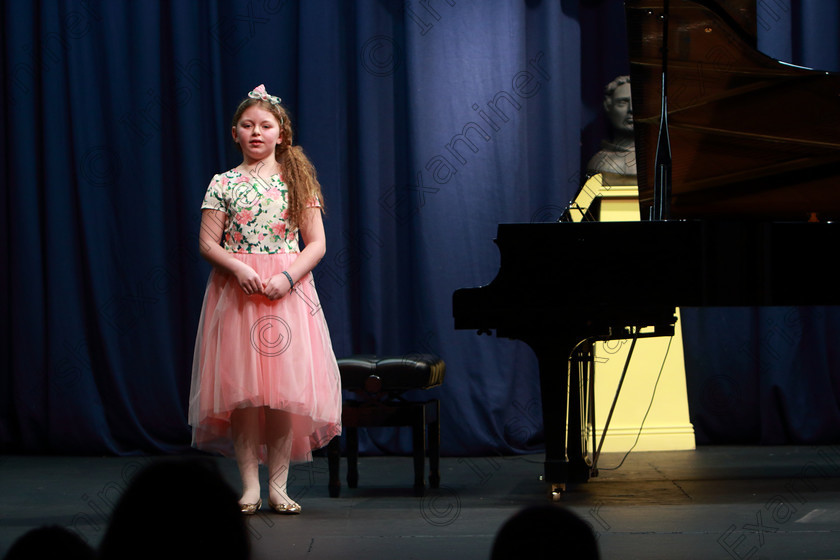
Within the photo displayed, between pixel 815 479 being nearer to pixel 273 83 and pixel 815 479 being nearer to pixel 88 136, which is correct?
pixel 273 83

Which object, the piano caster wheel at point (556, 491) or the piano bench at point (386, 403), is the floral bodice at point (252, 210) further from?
the piano caster wheel at point (556, 491)

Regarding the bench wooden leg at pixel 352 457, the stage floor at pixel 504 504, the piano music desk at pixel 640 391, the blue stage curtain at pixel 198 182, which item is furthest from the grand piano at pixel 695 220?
the blue stage curtain at pixel 198 182

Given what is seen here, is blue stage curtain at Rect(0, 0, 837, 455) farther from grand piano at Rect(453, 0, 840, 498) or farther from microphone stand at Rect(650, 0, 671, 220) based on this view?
microphone stand at Rect(650, 0, 671, 220)

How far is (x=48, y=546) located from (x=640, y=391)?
176 inches

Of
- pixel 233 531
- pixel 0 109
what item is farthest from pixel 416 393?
pixel 233 531

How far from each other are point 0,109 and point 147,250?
109 cm

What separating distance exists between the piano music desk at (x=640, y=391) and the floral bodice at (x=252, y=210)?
2148 millimetres

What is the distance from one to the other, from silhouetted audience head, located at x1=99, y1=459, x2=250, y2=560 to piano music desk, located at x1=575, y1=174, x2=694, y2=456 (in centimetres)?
432

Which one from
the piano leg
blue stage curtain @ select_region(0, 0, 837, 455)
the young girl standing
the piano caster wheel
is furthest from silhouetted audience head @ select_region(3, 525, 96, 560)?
blue stage curtain @ select_region(0, 0, 837, 455)

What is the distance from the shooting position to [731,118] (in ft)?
11.4

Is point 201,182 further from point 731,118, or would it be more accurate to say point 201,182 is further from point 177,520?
point 177,520

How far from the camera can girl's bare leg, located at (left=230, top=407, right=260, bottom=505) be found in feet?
11.1

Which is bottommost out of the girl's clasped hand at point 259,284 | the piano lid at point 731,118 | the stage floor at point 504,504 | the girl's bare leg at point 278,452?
the stage floor at point 504,504

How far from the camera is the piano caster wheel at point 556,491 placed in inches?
140
